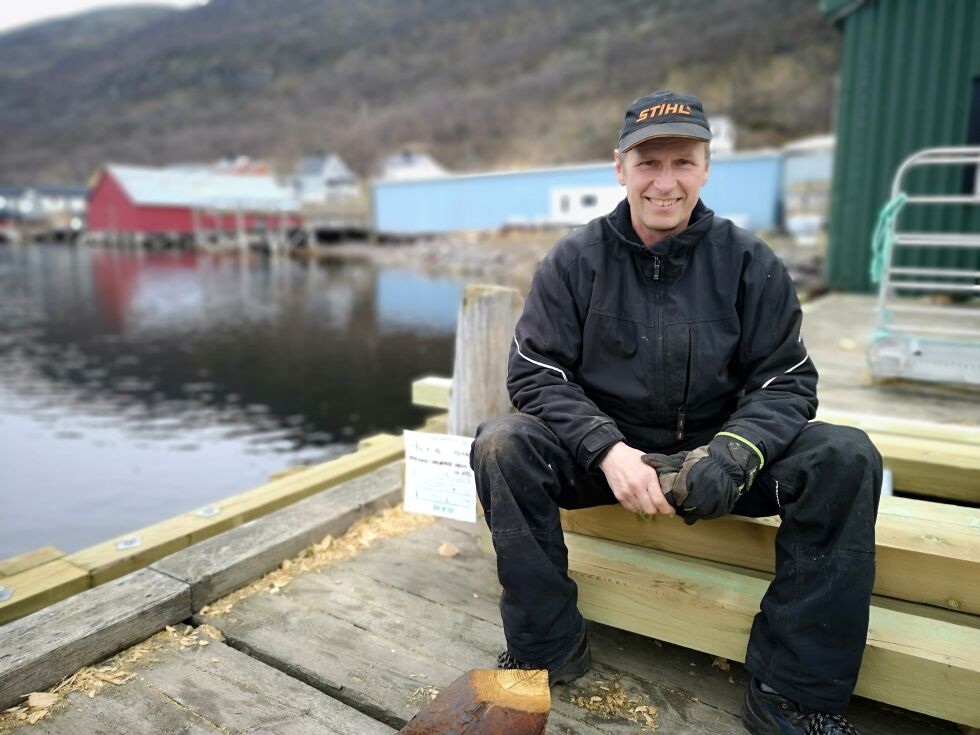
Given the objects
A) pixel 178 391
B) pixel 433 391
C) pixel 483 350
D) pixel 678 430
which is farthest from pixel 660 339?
pixel 178 391

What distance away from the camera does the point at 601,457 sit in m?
2.21

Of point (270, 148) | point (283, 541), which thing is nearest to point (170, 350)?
point (283, 541)

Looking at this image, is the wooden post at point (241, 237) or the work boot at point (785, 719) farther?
the wooden post at point (241, 237)

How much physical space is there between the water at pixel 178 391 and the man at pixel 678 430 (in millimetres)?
5849

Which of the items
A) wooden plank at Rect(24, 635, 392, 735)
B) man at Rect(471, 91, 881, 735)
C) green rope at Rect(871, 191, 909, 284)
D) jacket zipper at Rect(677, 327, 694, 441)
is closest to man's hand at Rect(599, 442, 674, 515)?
man at Rect(471, 91, 881, 735)

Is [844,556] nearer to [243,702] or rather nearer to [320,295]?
[243,702]

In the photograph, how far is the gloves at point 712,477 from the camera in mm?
2047

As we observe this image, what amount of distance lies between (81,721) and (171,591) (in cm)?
59

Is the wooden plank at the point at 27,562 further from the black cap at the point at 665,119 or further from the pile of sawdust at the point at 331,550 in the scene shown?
the black cap at the point at 665,119

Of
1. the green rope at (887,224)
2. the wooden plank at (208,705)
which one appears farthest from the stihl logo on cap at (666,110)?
the green rope at (887,224)

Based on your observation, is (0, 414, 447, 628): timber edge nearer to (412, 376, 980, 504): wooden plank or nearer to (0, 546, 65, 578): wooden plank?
(0, 546, 65, 578): wooden plank

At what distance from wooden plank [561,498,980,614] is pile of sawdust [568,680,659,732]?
0.49 metres

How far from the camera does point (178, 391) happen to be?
11961 mm

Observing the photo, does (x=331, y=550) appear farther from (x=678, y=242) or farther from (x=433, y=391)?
(x=678, y=242)
